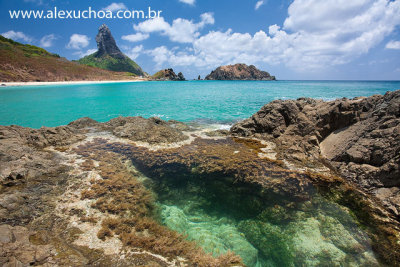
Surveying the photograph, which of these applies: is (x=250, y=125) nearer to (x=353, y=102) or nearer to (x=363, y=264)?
(x=353, y=102)

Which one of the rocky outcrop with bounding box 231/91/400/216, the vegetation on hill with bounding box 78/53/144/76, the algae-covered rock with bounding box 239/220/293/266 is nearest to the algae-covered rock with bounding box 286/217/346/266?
the algae-covered rock with bounding box 239/220/293/266

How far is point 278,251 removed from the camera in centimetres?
527

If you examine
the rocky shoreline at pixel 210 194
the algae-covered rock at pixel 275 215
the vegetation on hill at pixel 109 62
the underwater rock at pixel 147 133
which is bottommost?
the algae-covered rock at pixel 275 215

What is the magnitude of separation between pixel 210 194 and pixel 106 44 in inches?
9355

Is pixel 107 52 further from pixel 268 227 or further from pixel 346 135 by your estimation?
pixel 268 227

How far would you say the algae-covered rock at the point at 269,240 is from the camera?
16.7 ft

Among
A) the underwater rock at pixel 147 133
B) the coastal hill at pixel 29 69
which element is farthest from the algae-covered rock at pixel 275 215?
the coastal hill at pixel 29 69

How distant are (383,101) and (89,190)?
629 inches

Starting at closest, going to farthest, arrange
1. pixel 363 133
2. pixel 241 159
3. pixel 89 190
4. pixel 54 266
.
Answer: pixel 54 266, pixel 89 190, pixel 363 133, pixel 241 159

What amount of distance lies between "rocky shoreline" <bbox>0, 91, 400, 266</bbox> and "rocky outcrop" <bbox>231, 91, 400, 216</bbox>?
0.06 metres

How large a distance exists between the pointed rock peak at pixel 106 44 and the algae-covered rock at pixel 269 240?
752ft

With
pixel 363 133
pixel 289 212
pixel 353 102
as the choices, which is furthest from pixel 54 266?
pixel 353 102

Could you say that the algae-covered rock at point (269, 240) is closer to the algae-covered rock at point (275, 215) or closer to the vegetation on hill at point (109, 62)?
the algae-covered rock at point (275, 215)

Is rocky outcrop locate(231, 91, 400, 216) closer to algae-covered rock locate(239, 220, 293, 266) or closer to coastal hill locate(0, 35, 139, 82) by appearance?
→ algae-covered rock locate(239, 220, 293, 266)
